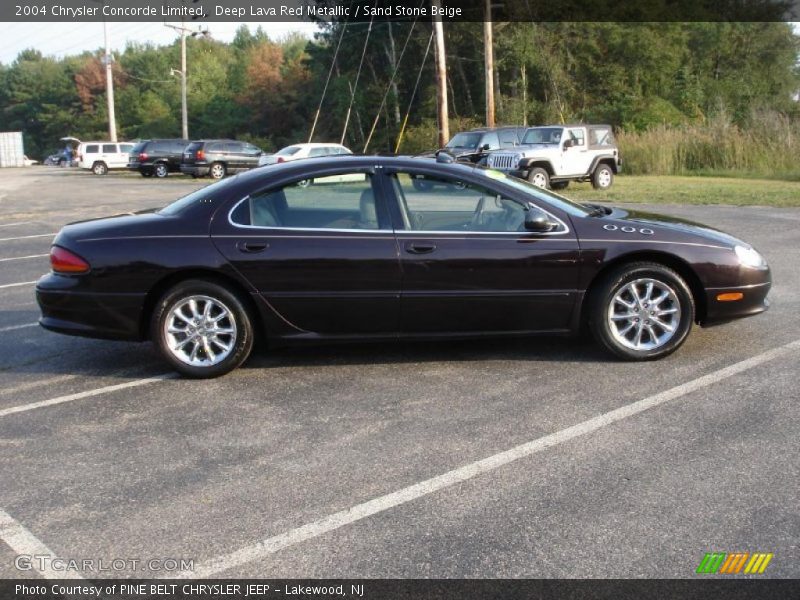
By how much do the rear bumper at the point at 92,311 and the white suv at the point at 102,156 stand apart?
4398cm

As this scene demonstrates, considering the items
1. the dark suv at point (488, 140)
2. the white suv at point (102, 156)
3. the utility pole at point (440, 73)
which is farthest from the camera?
the white suv at point (102, 156)

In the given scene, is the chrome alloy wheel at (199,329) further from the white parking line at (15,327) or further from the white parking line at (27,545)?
the white parking line at (15,327)

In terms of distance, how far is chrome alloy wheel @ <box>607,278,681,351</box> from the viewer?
19.2 feet

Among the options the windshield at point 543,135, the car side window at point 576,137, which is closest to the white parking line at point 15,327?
the windshield at point 543,135

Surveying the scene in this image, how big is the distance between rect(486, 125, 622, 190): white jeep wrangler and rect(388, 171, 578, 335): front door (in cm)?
1639

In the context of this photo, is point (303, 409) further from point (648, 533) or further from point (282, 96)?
point (282, 96)

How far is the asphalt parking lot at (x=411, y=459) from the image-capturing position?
131 inches

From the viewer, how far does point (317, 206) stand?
584 centimetres

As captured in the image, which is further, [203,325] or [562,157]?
[562,157]

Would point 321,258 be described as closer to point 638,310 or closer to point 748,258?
point 638,310

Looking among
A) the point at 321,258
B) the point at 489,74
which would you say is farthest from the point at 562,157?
the point at 321,258

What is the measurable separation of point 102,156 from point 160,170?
37.3ft

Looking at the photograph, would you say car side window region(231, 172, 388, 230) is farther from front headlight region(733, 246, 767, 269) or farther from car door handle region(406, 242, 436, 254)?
front headlight region(733, 246, 767, 269)

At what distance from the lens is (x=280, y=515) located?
365 centimetres
